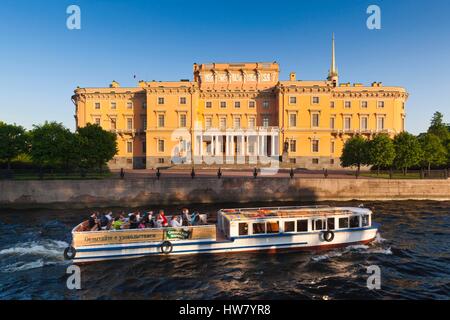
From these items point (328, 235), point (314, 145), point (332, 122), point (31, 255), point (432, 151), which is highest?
point (332, 122)

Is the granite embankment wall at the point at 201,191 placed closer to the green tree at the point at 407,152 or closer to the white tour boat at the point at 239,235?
the green tree at the point at 407,152

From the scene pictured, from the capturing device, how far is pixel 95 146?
120 ft

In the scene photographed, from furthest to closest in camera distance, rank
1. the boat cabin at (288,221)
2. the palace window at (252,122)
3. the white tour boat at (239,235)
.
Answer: the palace window at (252,122) → the boat cabin at (288,221) → the white tour boat at (239,235)

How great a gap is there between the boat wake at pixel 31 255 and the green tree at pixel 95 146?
1862 centimetres

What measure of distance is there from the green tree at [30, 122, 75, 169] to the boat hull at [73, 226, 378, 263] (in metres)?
22.2

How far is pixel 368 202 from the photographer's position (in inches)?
1329

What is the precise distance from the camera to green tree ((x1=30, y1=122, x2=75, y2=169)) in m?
34.3

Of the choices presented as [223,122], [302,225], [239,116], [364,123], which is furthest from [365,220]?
[364,123]

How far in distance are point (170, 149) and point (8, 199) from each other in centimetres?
3017

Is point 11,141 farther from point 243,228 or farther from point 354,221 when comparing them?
point 354,221

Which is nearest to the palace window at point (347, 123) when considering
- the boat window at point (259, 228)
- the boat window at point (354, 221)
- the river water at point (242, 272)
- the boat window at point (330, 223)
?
the river water at point (242, 272)

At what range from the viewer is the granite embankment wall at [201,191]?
1250 inches

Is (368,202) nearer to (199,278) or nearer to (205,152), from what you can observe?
(199,278)

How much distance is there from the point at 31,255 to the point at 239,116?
1921 inches
